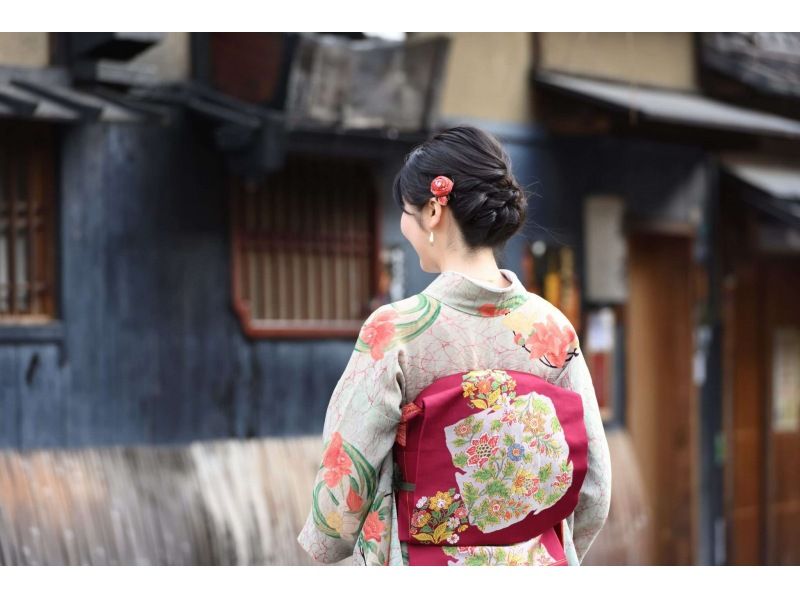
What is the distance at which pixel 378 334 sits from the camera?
2.74 meters

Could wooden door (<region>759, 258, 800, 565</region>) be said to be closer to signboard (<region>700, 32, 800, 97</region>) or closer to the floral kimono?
signboard (<region>700, 32, 800, 97</region>)

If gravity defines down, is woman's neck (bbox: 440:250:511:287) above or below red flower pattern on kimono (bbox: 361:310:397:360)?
above

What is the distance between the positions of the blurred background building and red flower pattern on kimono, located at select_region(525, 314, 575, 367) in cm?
392

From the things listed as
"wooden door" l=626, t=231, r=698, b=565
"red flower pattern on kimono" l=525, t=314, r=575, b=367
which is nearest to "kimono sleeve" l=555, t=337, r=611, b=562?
"red flower pattern on kimono" l=525, t=314, r=575, b=367

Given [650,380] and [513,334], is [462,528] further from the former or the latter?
[650,380]

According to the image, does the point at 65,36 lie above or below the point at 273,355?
above

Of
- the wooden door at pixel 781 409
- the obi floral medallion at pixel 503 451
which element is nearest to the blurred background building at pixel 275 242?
the wooden door at pixel 781 409

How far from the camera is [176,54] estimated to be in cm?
739

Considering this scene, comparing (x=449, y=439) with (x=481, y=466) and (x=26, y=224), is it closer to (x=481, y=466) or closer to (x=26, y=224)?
(x=481, y=466)

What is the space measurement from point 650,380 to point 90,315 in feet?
17.4

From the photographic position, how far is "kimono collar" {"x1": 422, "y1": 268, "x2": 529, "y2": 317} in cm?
283

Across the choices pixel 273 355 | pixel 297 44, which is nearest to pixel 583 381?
pixel 297 44

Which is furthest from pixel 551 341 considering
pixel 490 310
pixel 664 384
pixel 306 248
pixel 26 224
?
pixel 664 384

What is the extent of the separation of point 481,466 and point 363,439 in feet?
0.91
